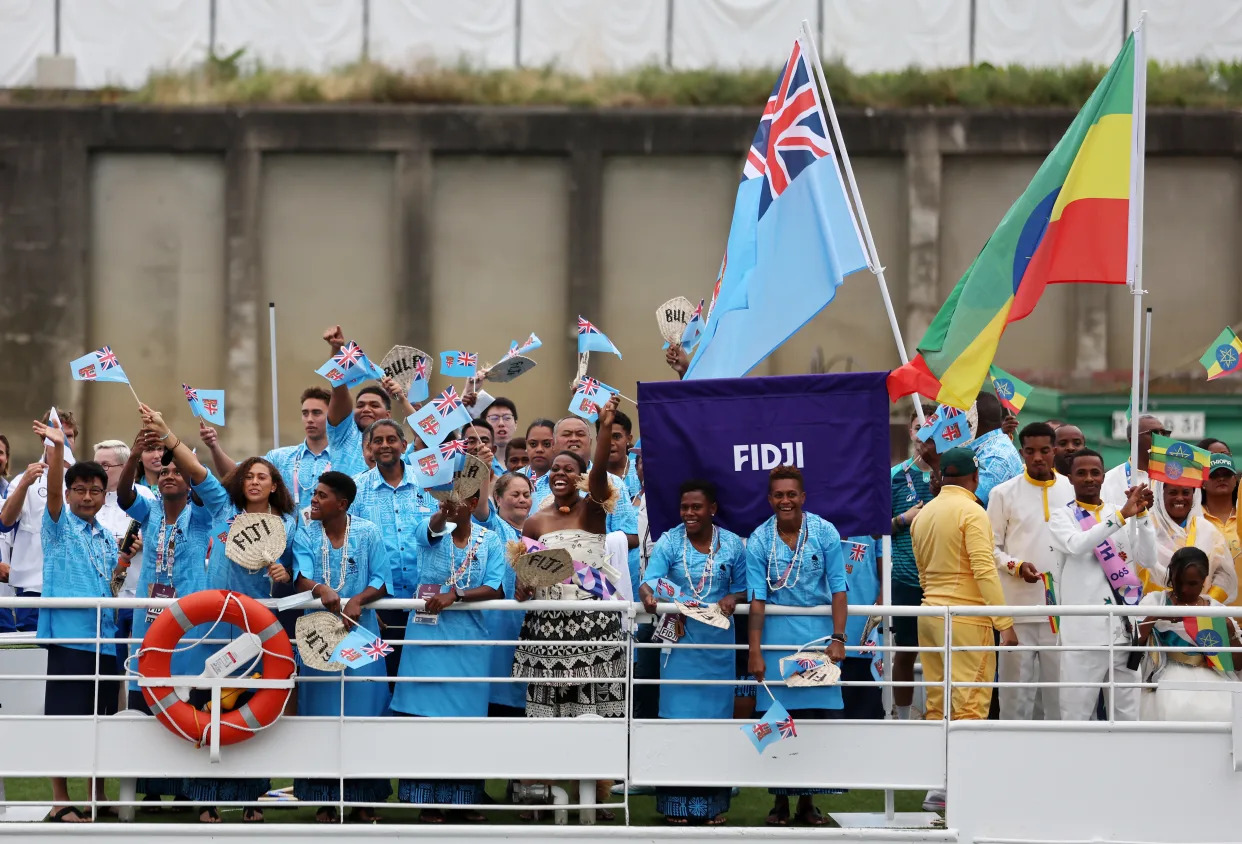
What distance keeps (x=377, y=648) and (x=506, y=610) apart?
0.80 m

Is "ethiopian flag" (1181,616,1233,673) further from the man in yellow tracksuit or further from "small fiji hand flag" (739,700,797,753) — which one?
"small fiji hand flag" (739,700,797,753)

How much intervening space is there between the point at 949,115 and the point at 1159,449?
1121 centimetres

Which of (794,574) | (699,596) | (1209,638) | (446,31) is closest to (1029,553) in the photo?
(1209,638)

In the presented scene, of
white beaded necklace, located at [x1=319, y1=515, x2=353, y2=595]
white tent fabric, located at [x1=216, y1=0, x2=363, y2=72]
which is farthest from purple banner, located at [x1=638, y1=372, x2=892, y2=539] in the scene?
white tent fabric, located at [x1=216, y1=0, x2=363, y2=72]

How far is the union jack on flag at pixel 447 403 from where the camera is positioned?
27.7 feet

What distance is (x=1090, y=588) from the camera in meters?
8.95

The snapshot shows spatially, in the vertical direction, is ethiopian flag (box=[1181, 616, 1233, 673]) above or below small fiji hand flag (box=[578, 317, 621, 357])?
below

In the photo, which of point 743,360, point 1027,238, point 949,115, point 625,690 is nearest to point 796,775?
point 625,690

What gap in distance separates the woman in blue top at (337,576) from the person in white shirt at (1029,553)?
350 cm

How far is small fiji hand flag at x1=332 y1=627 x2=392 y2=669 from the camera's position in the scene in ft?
25.4

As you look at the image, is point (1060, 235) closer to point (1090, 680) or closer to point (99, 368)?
point (1090, 680)

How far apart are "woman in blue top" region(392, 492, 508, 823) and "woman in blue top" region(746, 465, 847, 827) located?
1.36 meters

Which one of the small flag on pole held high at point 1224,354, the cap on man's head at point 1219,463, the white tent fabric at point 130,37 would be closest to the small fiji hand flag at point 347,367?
the cap on man's head at point 1219,463

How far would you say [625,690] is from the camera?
26.9 feet
